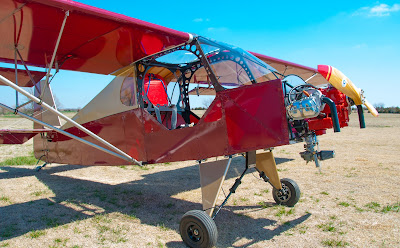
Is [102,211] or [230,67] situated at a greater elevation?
[230,67]

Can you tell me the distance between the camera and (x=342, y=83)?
12.4 feet

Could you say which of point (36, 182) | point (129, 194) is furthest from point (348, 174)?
point (36, 182)

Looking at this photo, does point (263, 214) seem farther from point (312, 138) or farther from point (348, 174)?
point (348, 174)

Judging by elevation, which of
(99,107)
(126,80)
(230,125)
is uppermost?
(126,80)

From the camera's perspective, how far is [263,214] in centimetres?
473

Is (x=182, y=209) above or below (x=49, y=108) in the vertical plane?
below

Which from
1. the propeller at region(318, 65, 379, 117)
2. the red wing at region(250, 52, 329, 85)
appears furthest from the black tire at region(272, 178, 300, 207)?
the red wing at region(250, 52, 329, 85)

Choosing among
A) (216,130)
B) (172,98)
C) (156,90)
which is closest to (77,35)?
(156,90)

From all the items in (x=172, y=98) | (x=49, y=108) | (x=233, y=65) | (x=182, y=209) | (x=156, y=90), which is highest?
(x=233, y=65)

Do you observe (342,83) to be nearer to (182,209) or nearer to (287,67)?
(182,209)

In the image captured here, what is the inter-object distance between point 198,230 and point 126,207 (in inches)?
86.6

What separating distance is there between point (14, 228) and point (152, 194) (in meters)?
2.56

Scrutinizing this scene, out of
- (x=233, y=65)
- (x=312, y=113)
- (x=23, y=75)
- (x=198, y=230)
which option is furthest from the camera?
(x=23, y=75)

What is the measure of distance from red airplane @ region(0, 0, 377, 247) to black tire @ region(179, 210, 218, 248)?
0.5 inches
